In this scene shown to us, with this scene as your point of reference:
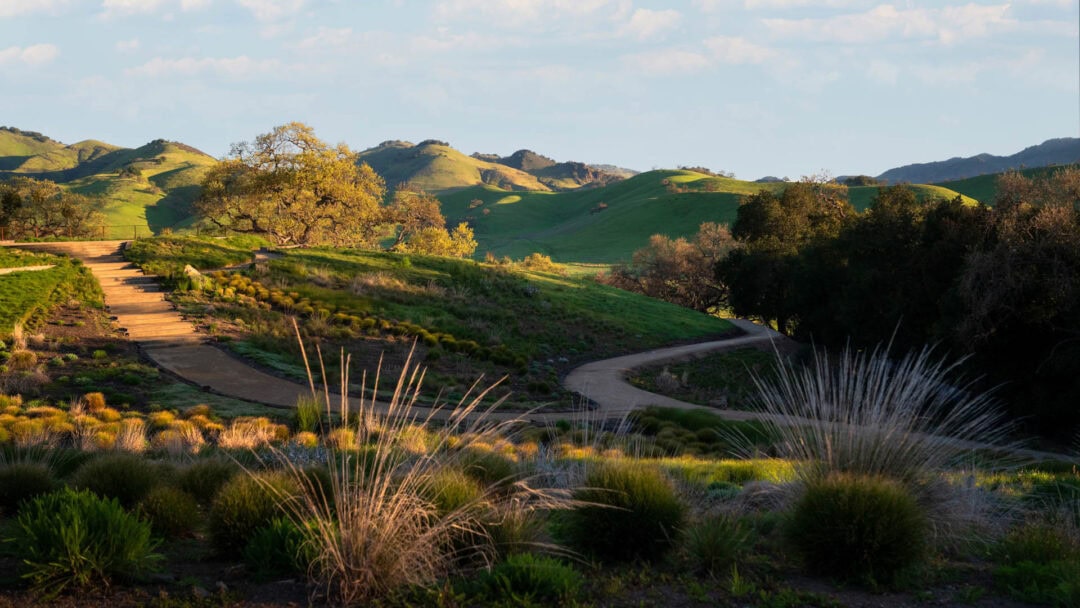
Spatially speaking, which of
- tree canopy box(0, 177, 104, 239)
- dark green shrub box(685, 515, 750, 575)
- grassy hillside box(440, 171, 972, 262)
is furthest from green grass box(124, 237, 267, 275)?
grassy hillside box(440, 171, 972, 262)

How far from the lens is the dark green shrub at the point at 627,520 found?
20.3 feet

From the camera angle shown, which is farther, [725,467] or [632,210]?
[632,210]

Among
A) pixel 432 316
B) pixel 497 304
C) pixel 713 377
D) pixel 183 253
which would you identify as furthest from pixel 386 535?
pixel 183 253

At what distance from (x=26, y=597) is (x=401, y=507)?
2.30m

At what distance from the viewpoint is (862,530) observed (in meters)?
5.73

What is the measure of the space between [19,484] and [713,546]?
6288 millimetres

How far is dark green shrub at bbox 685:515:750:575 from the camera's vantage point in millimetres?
5953

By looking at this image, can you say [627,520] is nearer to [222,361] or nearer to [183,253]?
[222,361]

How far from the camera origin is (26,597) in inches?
194

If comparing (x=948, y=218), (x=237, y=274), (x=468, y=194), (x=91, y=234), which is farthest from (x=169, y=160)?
(x=948, y=218)

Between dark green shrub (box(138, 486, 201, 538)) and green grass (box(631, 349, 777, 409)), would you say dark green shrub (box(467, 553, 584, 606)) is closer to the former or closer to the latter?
dark green shrub (box(138, 486, 201, 538))

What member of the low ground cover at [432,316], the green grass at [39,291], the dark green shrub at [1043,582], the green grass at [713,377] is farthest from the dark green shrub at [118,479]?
the green grass at [713,377]

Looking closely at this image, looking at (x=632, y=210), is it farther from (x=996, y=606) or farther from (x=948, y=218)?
(x=996, y=606)

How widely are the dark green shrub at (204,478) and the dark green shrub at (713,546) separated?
438 cm
